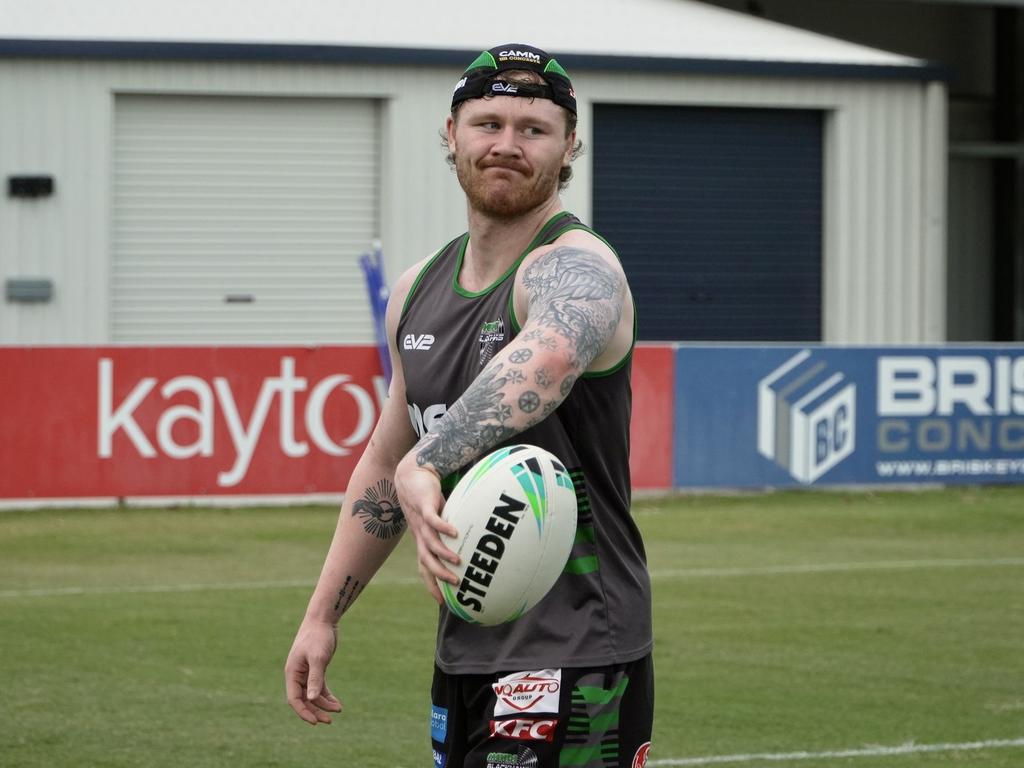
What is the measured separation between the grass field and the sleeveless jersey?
3.94m

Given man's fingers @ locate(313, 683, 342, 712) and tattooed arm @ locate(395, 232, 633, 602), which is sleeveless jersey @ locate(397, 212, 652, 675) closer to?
tattooed arm @ locate(395, 232, 633, 602)

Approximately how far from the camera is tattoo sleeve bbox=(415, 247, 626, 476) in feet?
11.2

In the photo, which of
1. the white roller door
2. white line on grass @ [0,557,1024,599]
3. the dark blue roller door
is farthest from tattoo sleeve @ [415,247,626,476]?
the dark blue roller door

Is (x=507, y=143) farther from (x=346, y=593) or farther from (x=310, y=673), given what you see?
(x=310, y=673)

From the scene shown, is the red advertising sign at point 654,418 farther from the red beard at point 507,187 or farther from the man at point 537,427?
the red beard at point 507,187

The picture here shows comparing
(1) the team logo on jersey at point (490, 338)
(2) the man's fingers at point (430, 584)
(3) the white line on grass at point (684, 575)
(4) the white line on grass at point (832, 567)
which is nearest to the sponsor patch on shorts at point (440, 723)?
(2) the man's fingers at point (430, 584)

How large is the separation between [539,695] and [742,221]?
22.3m

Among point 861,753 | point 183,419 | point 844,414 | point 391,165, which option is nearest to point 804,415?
point 844,414

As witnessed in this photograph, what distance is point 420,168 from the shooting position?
76.0 ft

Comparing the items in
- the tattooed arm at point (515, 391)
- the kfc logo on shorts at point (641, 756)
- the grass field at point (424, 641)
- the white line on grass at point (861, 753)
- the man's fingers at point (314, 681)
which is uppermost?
the tattooed arm at point (515, 391)

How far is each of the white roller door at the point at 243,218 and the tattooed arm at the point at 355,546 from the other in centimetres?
1889

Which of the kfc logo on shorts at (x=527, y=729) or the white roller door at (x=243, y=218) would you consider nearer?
the kfc logo on shorts at (x=527, y=729)

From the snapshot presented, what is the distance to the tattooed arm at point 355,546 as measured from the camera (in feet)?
14.5

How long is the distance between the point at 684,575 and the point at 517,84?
10063mm
